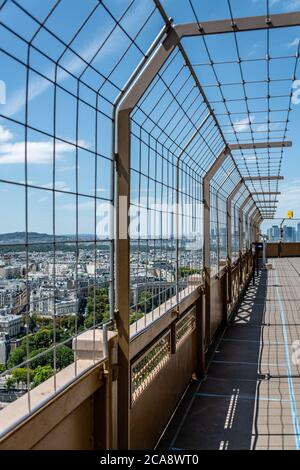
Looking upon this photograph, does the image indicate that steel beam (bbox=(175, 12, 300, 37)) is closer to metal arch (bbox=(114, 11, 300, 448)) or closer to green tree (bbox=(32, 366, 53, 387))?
metal arch (bbox=(114, 11, 300, 448))

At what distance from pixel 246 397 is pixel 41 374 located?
5661 millimetres

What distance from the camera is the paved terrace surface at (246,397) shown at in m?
6.54

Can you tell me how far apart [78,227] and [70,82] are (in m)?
1.09

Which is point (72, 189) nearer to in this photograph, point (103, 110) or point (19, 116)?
point (19, 116)

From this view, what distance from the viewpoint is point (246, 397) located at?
327 inches

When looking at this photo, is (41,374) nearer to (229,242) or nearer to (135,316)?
(135,316)

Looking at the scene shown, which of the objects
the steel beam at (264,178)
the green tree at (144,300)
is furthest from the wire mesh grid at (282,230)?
the green tree at (144,300)

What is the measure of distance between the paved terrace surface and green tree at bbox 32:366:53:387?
3360mm

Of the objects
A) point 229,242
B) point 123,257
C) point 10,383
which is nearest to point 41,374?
point 10,383

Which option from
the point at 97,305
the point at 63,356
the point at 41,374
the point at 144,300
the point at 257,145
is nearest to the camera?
the point at 41,374

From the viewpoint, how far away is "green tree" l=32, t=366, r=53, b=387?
3.42 meters

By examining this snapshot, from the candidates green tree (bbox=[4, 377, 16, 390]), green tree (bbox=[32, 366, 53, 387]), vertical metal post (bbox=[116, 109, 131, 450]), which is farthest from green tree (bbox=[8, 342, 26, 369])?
vertical metal post (bbox=[116, 109, 131, 450])

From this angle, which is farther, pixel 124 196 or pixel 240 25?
pixel 240 25

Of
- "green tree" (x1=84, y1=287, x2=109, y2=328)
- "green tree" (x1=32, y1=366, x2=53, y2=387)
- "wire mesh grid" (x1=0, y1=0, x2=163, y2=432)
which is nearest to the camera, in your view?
"wire mesh grid" (x1=0, y1=0, x2=163, y2=432)
